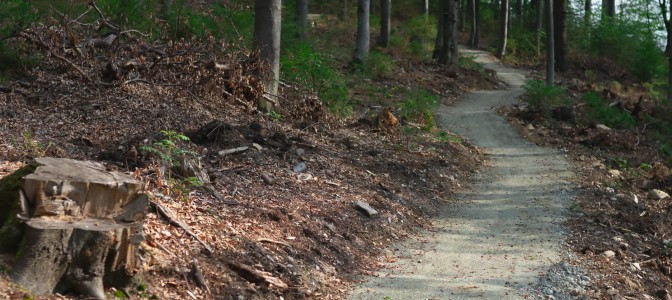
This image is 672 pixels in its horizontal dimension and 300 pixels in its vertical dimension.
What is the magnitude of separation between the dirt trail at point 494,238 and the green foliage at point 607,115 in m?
4.92

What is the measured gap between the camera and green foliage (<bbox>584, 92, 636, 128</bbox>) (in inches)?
881

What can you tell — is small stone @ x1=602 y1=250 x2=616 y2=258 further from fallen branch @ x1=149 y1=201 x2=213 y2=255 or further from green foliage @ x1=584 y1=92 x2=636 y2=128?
green foliage @ x1=584 y1=92 x2=636 y2=128

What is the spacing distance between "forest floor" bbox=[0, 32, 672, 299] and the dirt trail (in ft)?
0.88

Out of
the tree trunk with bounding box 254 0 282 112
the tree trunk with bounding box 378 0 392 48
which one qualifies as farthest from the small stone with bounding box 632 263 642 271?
the tree trunk with bounding box 378 0 392 48

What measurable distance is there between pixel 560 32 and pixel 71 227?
29.1m

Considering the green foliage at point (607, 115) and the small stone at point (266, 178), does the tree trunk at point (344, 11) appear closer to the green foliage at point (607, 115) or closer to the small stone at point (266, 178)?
the green foliage at point (607, 115)

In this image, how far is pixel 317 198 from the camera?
10.1 meters

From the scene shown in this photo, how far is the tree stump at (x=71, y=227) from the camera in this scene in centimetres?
540

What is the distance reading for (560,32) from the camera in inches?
1244

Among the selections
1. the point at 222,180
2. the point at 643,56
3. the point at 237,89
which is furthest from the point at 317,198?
the point at 643,56

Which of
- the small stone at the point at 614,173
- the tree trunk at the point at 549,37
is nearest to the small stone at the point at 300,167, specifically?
the small stone at the point at 614,173

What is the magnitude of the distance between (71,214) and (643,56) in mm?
34014

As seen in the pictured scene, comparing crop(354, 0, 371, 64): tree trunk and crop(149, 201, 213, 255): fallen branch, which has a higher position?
crop(354, 0, 371, 64): tree trunk

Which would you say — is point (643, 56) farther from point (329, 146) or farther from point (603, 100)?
point (329, 146)
